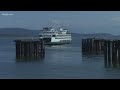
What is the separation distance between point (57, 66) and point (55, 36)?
1.00m

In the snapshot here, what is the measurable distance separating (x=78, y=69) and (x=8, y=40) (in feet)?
2.83

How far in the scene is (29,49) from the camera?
4910 millimetres

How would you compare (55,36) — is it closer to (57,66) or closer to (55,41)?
(55,41)

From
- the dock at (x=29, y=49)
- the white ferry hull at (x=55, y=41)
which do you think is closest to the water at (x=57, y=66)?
the dock at (x=29, y=49)

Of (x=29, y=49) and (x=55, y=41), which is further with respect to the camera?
(x=55, y=41)

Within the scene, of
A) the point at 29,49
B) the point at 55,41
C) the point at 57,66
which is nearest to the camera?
the point at 57,66

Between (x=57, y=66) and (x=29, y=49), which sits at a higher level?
(x=29, y=49)

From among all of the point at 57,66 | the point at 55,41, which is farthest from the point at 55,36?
the point at 57,66

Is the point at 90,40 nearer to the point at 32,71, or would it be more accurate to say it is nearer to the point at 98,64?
the point at 98,64

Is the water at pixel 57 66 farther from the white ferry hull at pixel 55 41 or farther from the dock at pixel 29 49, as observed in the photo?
the white ferry hull at pixel 55 41
